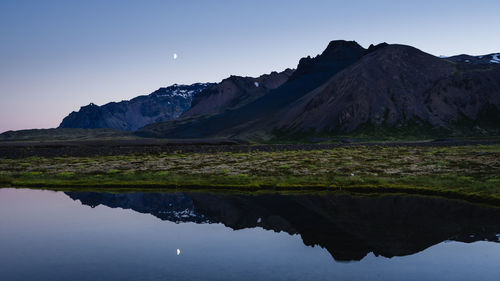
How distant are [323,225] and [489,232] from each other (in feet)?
32.8

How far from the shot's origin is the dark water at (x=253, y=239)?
17.9m

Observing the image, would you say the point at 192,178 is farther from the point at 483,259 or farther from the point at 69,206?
the point at 483,259

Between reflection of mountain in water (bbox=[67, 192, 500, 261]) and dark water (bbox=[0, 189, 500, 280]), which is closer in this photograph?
dark water (bbox=[0, 189, 500, 280])

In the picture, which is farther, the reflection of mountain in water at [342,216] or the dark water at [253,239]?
the reflection of mountain in water at [342,216]

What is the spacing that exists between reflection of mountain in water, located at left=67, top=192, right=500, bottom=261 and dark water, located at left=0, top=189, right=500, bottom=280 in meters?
0.07

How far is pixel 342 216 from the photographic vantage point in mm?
28422

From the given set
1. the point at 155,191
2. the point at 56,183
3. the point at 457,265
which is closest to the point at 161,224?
the point at 155,191

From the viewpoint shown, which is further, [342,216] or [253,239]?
[342,216]

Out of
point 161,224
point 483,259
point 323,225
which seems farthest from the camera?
point 161,224

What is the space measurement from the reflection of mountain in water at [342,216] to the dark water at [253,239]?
74 millimetres

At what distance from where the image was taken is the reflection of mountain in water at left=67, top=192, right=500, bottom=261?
22.3m

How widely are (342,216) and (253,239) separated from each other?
8.27 m

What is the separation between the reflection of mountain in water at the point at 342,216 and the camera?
73.1 feet

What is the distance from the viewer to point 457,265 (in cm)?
1830
